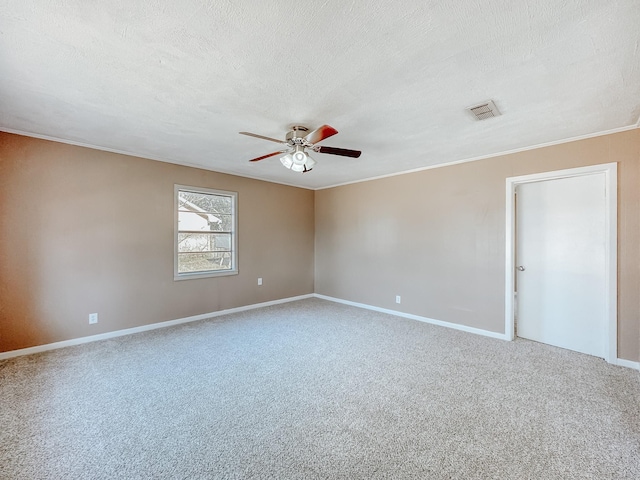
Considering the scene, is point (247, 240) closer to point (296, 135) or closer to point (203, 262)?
point (203, 262)

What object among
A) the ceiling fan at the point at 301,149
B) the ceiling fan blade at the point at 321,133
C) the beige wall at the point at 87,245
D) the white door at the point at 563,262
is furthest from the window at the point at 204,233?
the white door at the point at 563,262

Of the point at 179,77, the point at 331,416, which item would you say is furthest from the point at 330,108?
the point at 331,416

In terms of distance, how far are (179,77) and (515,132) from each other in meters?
3.33

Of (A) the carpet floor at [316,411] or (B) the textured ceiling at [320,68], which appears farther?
(A) the carpet floor at [316,411]

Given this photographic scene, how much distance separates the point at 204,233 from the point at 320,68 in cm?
368

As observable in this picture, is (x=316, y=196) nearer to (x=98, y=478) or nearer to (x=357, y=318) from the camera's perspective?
(x=357, y=318)

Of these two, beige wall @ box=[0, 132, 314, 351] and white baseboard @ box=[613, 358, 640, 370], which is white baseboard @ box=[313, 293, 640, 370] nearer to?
white baseboard @ box=[613, 358, 640, 370]

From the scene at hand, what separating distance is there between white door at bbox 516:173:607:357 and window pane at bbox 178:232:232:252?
4.56 m

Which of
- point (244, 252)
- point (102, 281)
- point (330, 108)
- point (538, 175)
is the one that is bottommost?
point (102, 281)

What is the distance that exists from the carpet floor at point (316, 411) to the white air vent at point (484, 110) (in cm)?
251

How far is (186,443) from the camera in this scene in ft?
6.12

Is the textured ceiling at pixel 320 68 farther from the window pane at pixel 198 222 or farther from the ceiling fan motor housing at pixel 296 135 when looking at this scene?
the window pane at pixel 198 222

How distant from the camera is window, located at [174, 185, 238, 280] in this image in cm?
459

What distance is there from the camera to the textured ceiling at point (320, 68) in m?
1.50
